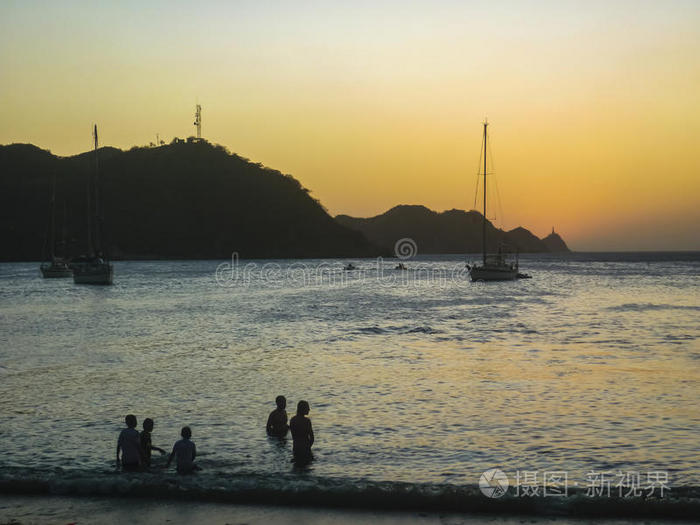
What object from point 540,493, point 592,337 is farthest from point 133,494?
point 592,337

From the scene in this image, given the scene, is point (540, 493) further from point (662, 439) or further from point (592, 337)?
point (592, 337)

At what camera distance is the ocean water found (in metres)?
13.2

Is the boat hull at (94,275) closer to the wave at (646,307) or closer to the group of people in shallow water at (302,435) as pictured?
the wave at (646,307)

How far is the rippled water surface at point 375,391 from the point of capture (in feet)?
44.8

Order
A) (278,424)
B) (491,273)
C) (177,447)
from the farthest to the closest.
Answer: (491,273) → (278,424) → (177,447)

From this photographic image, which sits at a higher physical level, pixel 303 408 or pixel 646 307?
pixel 303 408

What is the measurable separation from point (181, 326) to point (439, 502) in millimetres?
35256

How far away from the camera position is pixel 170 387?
70.7 ft

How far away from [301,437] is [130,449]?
128 inches

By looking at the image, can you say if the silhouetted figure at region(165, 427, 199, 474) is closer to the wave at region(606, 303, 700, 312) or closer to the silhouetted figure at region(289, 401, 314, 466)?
the silhouetted figure at region(289, 401, 314, 466)

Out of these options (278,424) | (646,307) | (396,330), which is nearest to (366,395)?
(278,424)

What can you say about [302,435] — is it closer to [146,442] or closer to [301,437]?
[301,437]

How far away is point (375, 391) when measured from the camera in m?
20.7

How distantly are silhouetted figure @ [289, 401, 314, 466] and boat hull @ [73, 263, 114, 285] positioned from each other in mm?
79446
